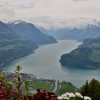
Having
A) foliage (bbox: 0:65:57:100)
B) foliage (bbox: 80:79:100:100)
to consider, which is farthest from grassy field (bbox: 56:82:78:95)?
foliage (bbox: 0:65:57:100)

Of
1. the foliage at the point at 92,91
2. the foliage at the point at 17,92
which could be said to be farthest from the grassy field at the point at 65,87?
the foliage at the point at 17,92

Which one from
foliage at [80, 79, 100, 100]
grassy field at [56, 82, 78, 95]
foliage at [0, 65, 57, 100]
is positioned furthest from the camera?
grassy field at [56, 82, 78, 95]

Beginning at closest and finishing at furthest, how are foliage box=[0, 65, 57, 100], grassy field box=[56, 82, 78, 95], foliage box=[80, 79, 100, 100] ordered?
foliage box=[0, 65, 57, 100]
foliage box=[80, 79, 100, 100]
grassy field box=[56, 82, 78, 95]

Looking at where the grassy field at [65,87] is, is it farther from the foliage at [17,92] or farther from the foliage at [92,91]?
the foliage at [17,92]

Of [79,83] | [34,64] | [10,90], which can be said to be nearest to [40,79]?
[79,83]

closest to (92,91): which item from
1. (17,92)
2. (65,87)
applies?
(17,92)

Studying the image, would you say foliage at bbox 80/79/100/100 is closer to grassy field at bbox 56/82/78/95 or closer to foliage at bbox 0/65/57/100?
foliage at bbox 0/65/57/100

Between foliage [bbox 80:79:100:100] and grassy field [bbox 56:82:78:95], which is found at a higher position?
grassy field [bbox 56:82:78:95]

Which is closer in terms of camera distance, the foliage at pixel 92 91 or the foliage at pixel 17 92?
A: the foliage at pixel 17 92

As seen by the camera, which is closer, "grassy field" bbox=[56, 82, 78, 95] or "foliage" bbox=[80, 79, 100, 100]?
"foliage" bbox=[80, 79, 100, 100]

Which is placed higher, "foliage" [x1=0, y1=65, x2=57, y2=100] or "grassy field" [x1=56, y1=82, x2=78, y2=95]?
"grassy field" [x1=56, y1=82, x2=78, y2=95]

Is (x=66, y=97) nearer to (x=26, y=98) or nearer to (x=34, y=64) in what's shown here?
(x=26, y=98)
